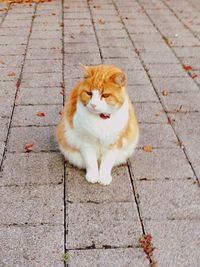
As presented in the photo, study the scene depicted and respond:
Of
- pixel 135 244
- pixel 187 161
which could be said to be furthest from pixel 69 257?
pixel 187 161

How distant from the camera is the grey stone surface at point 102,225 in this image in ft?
10.7

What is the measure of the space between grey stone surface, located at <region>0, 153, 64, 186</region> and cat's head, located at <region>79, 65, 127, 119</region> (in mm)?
884

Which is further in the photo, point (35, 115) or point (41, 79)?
point (41, 79)

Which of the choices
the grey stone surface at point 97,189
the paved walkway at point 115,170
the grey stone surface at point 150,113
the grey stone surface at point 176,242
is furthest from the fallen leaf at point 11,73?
the grey stone surface at point 176,242

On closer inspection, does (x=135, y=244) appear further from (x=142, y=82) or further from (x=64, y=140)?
(x=142, y=82)

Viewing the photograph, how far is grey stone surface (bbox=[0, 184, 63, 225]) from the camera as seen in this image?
346cm

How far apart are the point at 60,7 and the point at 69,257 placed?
24.0 feet

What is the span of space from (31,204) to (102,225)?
637mm

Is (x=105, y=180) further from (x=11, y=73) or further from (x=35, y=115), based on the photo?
(x=11, y=73)

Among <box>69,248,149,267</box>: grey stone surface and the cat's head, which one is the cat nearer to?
the cat's head

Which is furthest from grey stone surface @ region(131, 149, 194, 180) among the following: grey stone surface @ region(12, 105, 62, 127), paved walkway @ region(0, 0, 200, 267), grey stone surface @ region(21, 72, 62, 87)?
grey stone surface @ region(21, 72, 62, 87)

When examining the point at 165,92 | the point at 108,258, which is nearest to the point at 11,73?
the point at 165,92

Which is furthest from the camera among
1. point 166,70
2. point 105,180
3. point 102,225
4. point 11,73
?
point 166,70

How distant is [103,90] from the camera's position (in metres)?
3.31
